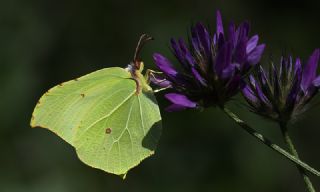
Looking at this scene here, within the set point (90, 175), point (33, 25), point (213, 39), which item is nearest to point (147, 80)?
point (213, 39)

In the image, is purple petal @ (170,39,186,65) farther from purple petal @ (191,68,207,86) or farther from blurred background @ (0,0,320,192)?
blurred background @ (0,0,320,192)

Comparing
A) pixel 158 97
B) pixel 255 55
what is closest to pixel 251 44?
pixel 255 55

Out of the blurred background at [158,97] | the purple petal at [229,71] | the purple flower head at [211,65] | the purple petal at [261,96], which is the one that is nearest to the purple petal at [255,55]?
the purple flower head at [211,65]

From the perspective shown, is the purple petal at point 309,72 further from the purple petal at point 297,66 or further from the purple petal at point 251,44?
the purple petal at point 251,44

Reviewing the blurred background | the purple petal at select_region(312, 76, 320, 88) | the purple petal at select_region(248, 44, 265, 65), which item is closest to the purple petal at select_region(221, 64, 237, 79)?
the purple petal at select_region(248, 44, 265, 65)

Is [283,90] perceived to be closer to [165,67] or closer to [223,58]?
[223,58]
